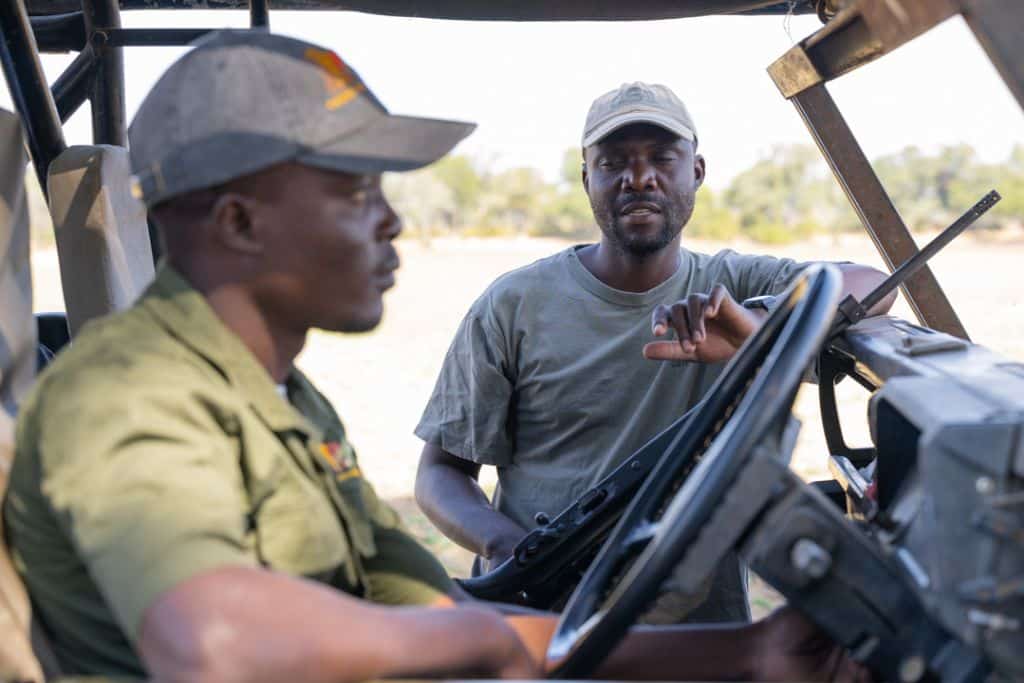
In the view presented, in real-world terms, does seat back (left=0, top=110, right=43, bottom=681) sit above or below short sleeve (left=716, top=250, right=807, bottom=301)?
above

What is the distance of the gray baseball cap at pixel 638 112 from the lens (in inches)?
109

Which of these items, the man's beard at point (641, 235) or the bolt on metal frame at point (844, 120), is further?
the man's beard at point (641, 235)

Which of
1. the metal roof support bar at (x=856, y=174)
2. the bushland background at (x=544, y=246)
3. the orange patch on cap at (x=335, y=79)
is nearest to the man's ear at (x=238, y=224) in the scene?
the orange patch on cap at (x=335, y=79)

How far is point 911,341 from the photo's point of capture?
1.91 metres

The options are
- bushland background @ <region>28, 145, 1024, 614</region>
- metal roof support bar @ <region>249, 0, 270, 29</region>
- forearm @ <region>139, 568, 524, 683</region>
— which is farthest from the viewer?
bushland background @ <region>28, 145, 1024, 614</region>

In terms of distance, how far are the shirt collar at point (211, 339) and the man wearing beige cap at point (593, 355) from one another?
4.00 feet

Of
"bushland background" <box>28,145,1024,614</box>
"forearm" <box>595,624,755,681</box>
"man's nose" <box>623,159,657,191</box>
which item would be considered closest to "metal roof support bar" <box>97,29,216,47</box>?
"man's nose" <box>623,159,657,191</box>

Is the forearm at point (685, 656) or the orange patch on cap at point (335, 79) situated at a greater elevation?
the orange patch on cap at point (335, 79)

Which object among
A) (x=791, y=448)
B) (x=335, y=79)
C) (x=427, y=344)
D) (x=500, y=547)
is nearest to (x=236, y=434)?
(x=335, y=79)

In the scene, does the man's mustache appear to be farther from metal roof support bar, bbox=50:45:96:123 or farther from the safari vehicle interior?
metal roof support bar, bbox=50:45:96:123

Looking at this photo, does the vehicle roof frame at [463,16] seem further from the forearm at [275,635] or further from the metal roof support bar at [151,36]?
the forearm at [275,635]

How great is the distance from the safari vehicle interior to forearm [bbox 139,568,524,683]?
0.84 ft

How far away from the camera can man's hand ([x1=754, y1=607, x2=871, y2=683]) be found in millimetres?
1629

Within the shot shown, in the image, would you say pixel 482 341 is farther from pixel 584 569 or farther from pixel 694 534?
pixel 694 534
